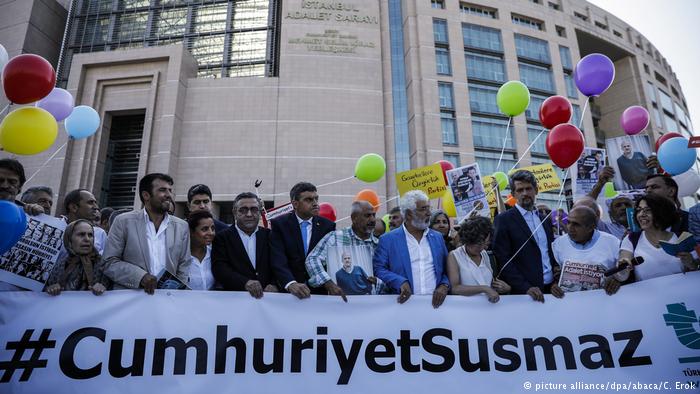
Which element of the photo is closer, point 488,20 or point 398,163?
point 398,163

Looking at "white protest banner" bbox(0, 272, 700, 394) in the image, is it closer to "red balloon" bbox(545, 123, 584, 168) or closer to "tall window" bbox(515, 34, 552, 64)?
"red balloon" bbox(545, 123, 584, 168)

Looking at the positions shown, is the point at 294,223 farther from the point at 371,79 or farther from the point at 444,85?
the point at 444,85

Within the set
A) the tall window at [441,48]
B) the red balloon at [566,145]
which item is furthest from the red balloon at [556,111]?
the tall window at [441,48]

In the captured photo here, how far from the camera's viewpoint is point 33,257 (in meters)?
3.06

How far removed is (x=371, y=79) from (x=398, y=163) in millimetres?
5890

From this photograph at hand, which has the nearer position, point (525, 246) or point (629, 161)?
point (525, 246)

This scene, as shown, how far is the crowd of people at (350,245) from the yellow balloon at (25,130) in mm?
1581

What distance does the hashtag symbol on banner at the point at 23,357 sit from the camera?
2652mm

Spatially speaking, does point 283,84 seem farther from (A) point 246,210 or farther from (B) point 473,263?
(B) point 473,263

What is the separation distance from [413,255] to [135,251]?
2.30m

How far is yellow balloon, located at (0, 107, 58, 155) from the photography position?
15.3 feet

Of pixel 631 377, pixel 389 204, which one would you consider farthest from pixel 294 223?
pixel 389 204

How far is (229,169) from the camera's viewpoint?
24.4m

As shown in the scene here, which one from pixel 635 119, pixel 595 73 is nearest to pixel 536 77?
pixel 635 119
